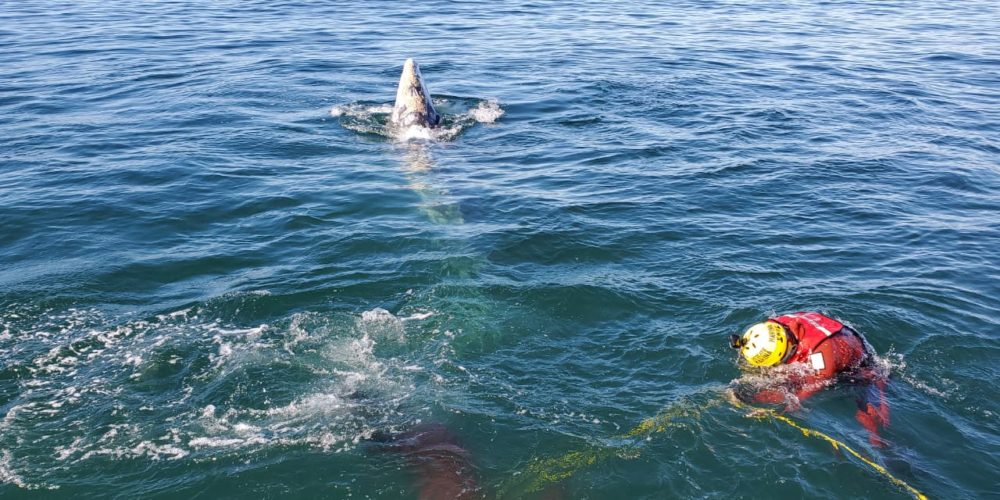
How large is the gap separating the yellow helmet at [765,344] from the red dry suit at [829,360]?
0.44 ft

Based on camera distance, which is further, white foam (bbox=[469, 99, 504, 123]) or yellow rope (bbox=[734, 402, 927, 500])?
white foam (bbox=[469, 99, 504, 123])

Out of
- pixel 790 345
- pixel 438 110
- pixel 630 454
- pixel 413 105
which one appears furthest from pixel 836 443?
pixel 438 110

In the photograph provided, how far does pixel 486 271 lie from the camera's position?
11852 mm

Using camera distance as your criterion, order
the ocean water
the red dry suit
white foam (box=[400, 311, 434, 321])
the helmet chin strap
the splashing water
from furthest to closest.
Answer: the splashing water
white foam (box=[400, 311, 434, 321])
the helmet chin strap
the red dry suit
the ocean water

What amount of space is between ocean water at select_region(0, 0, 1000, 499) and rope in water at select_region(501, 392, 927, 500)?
38 mm

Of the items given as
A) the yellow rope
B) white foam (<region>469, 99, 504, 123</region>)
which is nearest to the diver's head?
the yellow rope

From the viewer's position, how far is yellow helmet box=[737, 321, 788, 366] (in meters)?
8.95

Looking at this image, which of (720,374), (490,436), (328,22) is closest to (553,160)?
(720,374)

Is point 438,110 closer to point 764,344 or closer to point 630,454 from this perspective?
point 764,344

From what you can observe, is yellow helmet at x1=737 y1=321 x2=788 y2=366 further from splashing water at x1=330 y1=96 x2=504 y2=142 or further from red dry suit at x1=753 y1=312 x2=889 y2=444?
splashing water at x1=330 y1=96 x2=504 y2=142

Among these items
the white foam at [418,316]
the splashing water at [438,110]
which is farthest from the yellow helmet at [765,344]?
the splashing water at [438,110]

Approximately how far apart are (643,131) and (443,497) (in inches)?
498

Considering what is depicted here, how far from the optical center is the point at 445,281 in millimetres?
11469

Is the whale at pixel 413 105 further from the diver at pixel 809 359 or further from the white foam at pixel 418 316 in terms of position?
the diver at pixel 809 359
